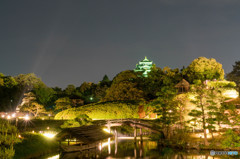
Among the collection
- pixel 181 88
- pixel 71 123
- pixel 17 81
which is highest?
pixel 17 81

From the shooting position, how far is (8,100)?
4162cm

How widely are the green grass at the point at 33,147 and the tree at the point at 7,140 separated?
850 mm

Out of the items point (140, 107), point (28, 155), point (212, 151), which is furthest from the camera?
point (140, 107)

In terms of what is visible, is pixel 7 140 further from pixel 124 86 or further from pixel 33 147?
pixel 124 86

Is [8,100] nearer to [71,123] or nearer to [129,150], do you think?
[71,123]

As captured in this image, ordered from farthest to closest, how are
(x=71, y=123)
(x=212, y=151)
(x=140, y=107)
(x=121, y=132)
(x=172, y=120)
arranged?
1. (x=140, y=107)
2. (x=121, y=132)
3. (x=71, y=123)
4. (x=172, y=120)
5. (x=212, y=151)

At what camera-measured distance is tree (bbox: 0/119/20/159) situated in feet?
46.3

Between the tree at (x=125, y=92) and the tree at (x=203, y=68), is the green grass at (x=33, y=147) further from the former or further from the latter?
the tree at (x=203, y=68)

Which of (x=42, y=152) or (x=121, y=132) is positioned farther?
(x=121, y=132)

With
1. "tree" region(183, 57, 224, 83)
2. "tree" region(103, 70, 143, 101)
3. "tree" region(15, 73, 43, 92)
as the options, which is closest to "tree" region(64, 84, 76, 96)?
"tree" region(15, 73, 43, 92)

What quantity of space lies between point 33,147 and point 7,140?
3.35m

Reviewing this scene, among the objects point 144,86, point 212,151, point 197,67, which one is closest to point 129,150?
point 212,151

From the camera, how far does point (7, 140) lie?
1537 cm

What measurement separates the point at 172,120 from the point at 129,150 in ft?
19.5
